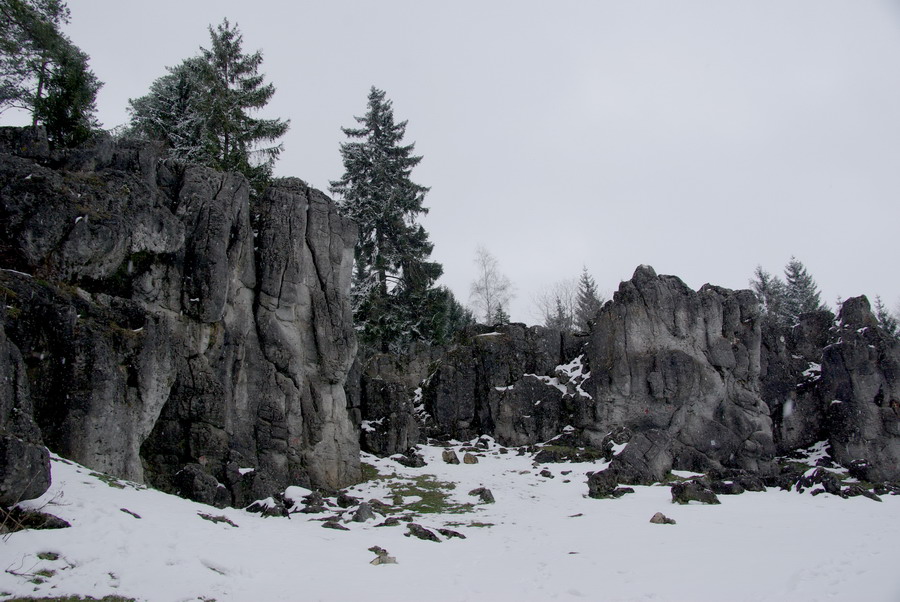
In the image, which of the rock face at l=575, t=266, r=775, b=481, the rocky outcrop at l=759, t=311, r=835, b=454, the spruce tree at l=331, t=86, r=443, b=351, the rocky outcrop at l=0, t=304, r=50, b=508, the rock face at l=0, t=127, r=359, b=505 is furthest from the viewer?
the spruce tree at l=331, t=86, r=443, b=351

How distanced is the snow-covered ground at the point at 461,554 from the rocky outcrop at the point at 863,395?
13.4 m

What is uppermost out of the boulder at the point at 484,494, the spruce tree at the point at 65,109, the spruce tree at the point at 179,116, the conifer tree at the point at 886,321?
the spruce tree at the point at 179,116

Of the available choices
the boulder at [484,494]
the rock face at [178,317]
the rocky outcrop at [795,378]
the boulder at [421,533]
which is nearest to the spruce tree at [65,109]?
the rock face at [178,317]

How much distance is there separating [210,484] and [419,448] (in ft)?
40.8

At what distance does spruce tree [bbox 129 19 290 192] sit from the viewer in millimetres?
27781

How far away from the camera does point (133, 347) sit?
47.6ft

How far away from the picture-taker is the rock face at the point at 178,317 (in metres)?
13.1

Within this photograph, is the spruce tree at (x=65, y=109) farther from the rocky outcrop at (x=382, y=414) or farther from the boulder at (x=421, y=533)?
the boulder at (x=421, y=533)

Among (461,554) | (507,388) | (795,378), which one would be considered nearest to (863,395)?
(795,378)

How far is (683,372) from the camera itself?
27.7m

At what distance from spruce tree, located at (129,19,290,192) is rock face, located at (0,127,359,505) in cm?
748

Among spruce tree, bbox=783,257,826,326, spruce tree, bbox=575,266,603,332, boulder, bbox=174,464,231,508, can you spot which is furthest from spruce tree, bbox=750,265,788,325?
boulder, bbox=174,464,231,508

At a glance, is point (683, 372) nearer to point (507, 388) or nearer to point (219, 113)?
point (507, 388)

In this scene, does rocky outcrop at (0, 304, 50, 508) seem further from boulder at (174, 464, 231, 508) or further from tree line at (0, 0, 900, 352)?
tree line at (0, 0, 900, 352)
